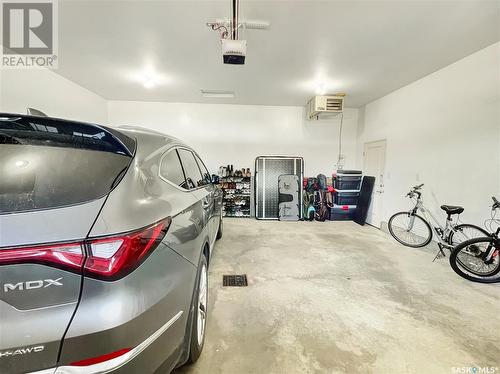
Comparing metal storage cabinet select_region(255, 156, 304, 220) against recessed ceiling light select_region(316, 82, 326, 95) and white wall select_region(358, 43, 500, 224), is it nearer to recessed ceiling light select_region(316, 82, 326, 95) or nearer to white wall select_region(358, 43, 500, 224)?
recessed ceiling light select_region(316, 82, 326, 95)

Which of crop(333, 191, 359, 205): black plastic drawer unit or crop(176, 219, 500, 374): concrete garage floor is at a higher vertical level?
crop(333, 191, 359, 205): black plastic drawer unit

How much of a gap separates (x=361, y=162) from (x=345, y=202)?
1259 mm

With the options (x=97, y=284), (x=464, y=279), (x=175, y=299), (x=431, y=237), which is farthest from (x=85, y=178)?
(x=431, y=237)

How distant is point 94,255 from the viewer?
2.52 ft

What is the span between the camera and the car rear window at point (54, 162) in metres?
0.82

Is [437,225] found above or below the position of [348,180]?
below

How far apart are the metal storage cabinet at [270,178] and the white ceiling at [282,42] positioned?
1868 mm

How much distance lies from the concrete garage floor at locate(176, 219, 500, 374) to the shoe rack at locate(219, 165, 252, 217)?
245 cm

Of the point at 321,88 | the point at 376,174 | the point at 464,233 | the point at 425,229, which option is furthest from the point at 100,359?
the point at 376,174

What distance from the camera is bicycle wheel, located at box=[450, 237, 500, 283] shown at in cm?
271

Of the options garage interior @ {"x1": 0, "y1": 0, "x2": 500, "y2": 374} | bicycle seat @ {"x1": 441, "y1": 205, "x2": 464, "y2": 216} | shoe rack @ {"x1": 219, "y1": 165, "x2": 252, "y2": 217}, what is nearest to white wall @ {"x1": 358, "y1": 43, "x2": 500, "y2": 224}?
garage interior @ {"x1": 0, "y1": 0, "x2": 500, "y2": 374}

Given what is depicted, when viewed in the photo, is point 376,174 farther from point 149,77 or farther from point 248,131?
point 149,77

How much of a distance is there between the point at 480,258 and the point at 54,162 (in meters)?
4.30

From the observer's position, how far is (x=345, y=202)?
5.75m
